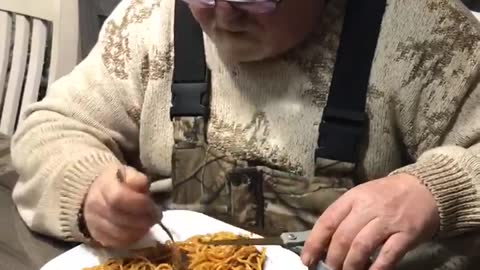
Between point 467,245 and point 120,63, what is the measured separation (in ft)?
1.23

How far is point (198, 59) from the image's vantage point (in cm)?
85

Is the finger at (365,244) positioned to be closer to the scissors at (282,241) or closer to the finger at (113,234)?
the scissors at (282,241)

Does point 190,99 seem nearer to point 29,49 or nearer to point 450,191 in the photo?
point 450,191

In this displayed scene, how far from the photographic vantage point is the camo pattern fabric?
2.67 feet

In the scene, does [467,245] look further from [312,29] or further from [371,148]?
[312,29]

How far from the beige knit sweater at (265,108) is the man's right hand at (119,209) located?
26 millimetres

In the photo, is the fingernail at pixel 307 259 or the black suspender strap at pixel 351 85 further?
the black suspender strap at pixel 351 85

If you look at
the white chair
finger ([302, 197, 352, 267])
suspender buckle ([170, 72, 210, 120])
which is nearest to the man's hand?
finger ([302, 197, 352, 267])

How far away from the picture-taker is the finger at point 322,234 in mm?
666

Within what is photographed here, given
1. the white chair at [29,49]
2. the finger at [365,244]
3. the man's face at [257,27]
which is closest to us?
the finger at [365,244]

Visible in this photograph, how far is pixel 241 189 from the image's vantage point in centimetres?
82

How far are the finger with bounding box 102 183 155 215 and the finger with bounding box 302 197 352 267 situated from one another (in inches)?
5.3

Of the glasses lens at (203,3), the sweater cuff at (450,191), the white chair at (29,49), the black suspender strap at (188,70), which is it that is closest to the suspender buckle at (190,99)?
the black suspender strap at (188,70)

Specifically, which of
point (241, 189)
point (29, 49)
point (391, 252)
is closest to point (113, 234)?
point (241, 189)
